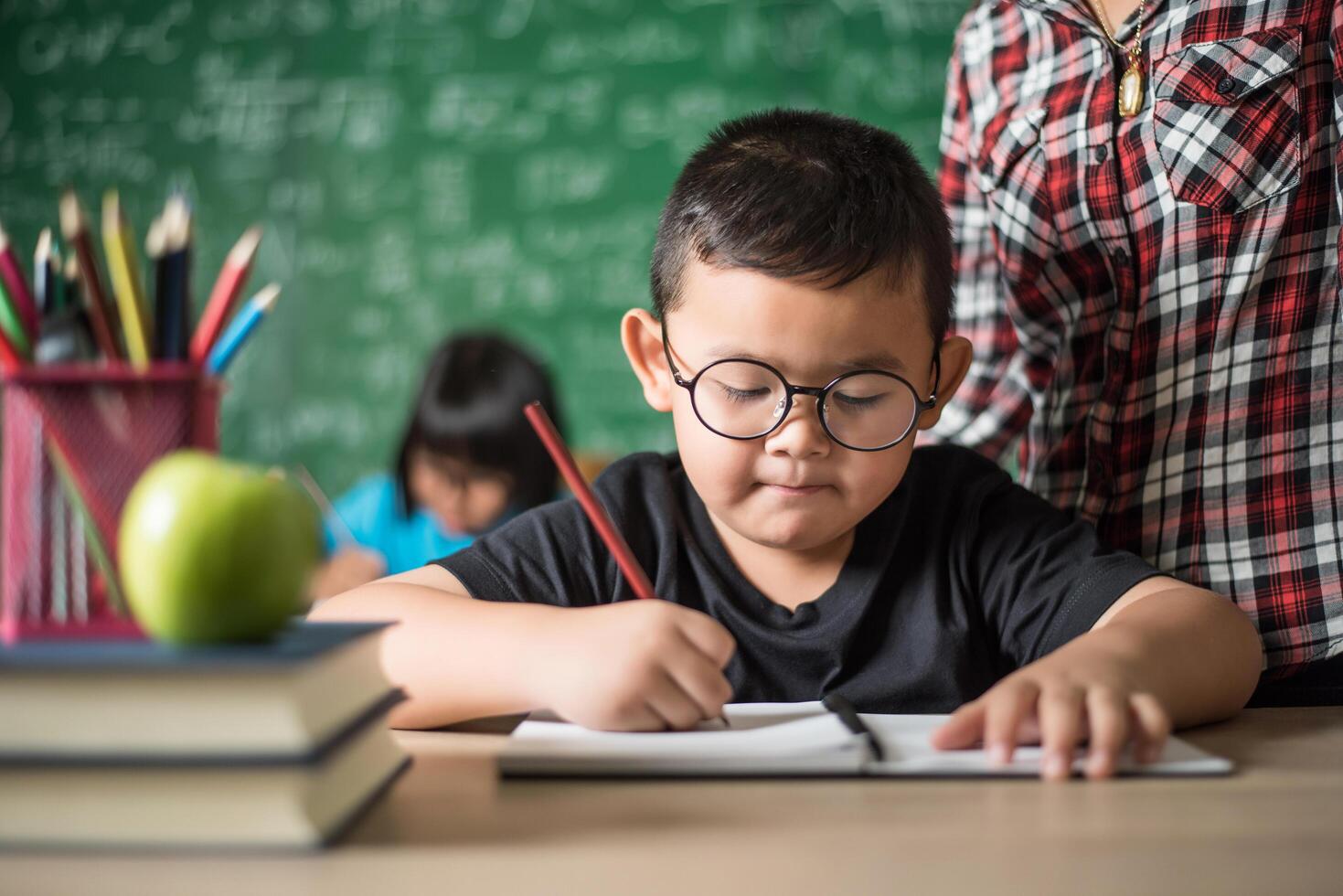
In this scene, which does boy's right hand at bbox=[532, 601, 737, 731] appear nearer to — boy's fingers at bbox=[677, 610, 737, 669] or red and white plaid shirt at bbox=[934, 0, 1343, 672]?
boy's fingers at bbox=[677, 610, 737, 669]

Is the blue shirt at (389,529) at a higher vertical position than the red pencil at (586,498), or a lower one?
lower

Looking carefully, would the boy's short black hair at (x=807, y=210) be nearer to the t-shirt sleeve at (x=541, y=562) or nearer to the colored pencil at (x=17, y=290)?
the t-shirt sleeve at (x=541, y=562)

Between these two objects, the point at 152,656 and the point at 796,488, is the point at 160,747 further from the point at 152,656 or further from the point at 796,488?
the point at 796,488

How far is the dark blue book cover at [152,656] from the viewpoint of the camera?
483 millimetres

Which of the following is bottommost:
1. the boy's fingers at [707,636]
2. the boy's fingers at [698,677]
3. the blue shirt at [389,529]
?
the blue shirt at [389,529]

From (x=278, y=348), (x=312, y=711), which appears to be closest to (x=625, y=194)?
(x=278, y=348)

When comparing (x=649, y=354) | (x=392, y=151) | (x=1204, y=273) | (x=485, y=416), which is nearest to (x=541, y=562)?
(x=649, y=354)

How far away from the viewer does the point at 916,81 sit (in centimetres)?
350

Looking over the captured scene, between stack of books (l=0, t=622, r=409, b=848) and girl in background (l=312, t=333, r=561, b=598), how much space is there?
2063mm

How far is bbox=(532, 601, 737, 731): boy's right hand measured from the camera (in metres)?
0.69

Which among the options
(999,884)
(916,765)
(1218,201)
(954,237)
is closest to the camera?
(999,884)

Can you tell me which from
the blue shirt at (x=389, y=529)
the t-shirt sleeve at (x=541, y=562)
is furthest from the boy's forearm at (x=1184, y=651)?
the blue shirt at (x=389, y=529)

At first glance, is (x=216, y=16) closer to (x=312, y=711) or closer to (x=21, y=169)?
(x=21, y=169)

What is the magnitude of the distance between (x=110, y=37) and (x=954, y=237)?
309 cm
